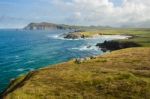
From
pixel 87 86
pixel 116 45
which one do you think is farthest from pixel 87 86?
pixel 116 45

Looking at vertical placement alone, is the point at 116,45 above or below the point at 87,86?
below

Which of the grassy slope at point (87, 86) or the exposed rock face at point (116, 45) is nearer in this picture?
the grassy slope at point (87, 86)

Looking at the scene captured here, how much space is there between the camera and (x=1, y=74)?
331ft

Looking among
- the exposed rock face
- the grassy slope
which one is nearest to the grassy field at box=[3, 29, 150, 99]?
the grassy slope

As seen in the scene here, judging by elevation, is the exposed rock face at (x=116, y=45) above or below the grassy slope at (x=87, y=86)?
below

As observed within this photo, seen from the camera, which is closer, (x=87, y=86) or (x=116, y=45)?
(x=87, y=86)

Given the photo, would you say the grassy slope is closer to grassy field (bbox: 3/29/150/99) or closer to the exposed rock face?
grassy field (bbox: 3/29/150/99)

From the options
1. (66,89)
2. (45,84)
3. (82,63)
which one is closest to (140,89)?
(66,89)

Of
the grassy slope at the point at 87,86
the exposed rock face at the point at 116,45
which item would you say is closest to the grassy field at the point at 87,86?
the grassy slope at the point at 87,86

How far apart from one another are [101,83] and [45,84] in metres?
11.6

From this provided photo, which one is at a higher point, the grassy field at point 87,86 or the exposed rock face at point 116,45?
the grassy field at point 87,86

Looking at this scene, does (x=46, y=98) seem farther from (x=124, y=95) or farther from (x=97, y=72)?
(x=97, y=72)

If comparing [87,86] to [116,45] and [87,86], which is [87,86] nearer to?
[87,86]

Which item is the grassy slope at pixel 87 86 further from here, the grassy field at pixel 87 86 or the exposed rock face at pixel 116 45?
the exposed rock face at pixel 116 45
